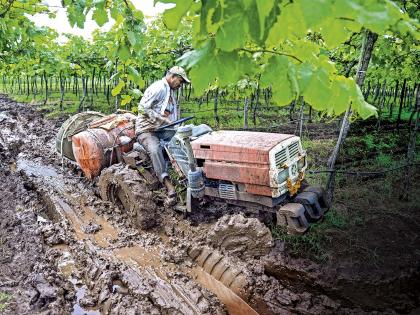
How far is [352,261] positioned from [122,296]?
2.83 metres

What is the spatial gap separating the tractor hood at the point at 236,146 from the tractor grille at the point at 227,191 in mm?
378

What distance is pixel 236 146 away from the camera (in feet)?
15.3

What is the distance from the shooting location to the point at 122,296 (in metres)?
3.86

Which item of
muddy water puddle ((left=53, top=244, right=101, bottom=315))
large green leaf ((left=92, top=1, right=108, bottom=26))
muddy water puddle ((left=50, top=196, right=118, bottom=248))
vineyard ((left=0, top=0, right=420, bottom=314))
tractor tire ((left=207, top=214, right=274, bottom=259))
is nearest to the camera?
vineyard ((left=0, top=0, right=420, bottom=314))

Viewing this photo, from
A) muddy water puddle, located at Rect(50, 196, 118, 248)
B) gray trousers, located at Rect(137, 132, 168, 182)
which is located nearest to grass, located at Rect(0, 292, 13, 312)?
muddy water puddle, located at Rect(50, 196, 118, 248)

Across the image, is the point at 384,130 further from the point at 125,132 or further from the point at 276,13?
the point at 276,13

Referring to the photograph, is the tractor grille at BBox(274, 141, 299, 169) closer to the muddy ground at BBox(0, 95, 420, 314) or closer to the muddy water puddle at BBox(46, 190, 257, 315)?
the muddy ground at BBox(0, 95, 420, 314)

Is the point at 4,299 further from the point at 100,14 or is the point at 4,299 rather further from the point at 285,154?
the point at 285,154

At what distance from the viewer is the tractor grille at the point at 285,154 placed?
4473 mm

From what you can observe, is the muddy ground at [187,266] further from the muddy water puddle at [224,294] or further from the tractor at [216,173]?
the tractor at [216,173]

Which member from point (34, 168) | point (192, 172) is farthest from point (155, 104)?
point (34, 168)

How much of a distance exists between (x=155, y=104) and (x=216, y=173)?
174cm

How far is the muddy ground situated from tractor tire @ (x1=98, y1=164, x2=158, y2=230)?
160mm

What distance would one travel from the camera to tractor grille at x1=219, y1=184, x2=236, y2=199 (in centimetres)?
489
